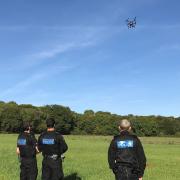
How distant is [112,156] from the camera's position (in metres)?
11.0

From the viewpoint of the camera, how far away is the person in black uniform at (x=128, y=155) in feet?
35.4

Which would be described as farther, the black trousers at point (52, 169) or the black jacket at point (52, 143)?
the black trousers at point (52, 169)

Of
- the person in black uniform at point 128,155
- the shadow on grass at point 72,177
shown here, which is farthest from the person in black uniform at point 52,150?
the shadow on grass at point 72,177

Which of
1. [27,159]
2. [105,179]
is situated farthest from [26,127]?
[105,179]

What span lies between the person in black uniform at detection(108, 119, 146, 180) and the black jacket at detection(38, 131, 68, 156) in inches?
123

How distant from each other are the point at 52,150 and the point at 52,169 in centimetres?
61

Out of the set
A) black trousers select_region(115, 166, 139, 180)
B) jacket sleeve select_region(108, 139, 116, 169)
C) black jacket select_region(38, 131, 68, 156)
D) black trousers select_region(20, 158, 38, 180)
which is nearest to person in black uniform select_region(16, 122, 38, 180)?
black trousers select_region(20, 158, 38, 180)

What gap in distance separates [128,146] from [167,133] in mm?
145749

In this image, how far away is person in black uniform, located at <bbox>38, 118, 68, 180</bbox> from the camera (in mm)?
13664

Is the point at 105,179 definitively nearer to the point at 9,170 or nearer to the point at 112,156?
the point at 9,170

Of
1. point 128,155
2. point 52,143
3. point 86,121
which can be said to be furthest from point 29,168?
point 86,121

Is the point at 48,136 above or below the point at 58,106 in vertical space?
below

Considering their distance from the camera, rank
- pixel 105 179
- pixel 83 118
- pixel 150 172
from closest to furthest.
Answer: pixel 105 179 < pixel 150 172 < pixel 83 118

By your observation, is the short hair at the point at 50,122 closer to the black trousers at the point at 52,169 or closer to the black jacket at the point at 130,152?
the black trousers at the point at 52,169
